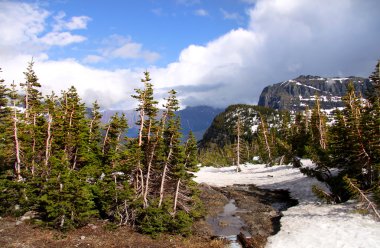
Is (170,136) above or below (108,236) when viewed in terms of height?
above

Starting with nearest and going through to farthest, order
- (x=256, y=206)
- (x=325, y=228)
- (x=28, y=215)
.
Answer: (x=325, y=228) < (x=28, y=215) < (x=256, y=206)

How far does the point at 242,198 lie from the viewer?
129ft

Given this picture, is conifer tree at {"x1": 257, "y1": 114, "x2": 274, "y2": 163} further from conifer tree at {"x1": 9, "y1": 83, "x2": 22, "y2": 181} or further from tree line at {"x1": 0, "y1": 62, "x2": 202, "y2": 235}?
conifer tree at {"x1": 9, "y1": 83, "x2": 22, "y2": 181}

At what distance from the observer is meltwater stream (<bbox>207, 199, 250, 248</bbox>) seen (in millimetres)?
24953

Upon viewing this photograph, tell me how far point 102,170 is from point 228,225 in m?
12.1

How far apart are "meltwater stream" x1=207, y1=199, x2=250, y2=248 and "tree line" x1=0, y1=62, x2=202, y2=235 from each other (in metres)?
2.21

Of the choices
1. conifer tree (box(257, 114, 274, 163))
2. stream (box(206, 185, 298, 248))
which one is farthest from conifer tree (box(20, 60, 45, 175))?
conifer tree (box(257, 114, 274, 163))

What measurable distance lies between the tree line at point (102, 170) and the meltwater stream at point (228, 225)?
2.21 m

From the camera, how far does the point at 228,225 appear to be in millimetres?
28469

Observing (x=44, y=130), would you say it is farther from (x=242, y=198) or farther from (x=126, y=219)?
(x=242, y=198)

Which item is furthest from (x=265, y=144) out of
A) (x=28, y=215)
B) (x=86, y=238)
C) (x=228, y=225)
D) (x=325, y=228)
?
(x=86, y=238)

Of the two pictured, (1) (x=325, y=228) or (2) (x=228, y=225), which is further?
(2) (x=228, y=225)

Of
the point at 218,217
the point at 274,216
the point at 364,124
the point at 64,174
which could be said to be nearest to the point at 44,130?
the point at 64,174

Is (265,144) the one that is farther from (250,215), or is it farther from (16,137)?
(16,137)
